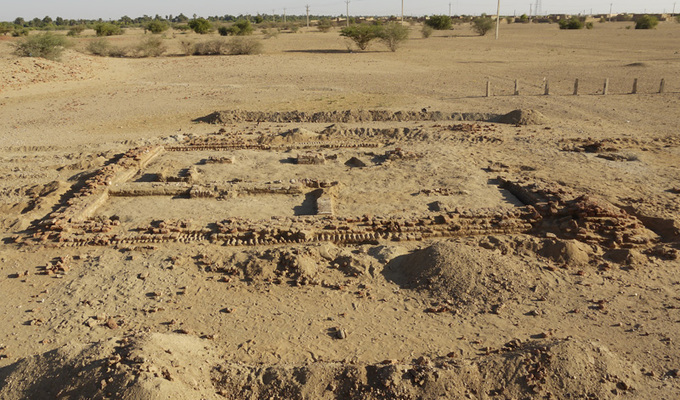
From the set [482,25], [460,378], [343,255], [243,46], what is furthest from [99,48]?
[460,378]

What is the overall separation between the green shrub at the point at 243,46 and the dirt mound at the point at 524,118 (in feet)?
77.9

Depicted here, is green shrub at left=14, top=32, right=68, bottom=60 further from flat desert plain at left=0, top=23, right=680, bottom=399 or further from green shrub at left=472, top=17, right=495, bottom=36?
green shrub at left=472, top=17, right=495, bottom=36

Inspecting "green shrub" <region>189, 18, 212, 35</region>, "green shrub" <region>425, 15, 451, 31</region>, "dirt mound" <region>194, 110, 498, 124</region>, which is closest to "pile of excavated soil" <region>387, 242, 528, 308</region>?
"dirt mound" <region>194, 110, 498, 124</region>

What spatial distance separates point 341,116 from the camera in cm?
1714

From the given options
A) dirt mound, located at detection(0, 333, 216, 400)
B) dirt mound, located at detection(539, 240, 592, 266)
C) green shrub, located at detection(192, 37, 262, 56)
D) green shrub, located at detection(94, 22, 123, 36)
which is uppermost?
green shrub, located at detection(94, 22, 123, 36)

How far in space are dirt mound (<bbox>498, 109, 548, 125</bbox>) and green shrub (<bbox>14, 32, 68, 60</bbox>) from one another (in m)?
24.4

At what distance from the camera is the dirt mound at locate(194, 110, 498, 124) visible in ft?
56.1

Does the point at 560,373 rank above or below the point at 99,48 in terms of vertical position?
below

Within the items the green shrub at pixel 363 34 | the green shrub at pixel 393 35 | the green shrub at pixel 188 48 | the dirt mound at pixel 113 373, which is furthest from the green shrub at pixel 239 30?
the dirt mound at pixel 113 373

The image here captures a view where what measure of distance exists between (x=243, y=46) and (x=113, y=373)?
111ft

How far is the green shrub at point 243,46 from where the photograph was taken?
1414 inches

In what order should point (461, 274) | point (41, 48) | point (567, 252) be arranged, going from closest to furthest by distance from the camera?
point (461, 274) < point (567, 252) < point (41, 48)

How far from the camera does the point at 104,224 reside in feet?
29.7

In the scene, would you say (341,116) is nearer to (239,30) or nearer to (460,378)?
(460,378)
